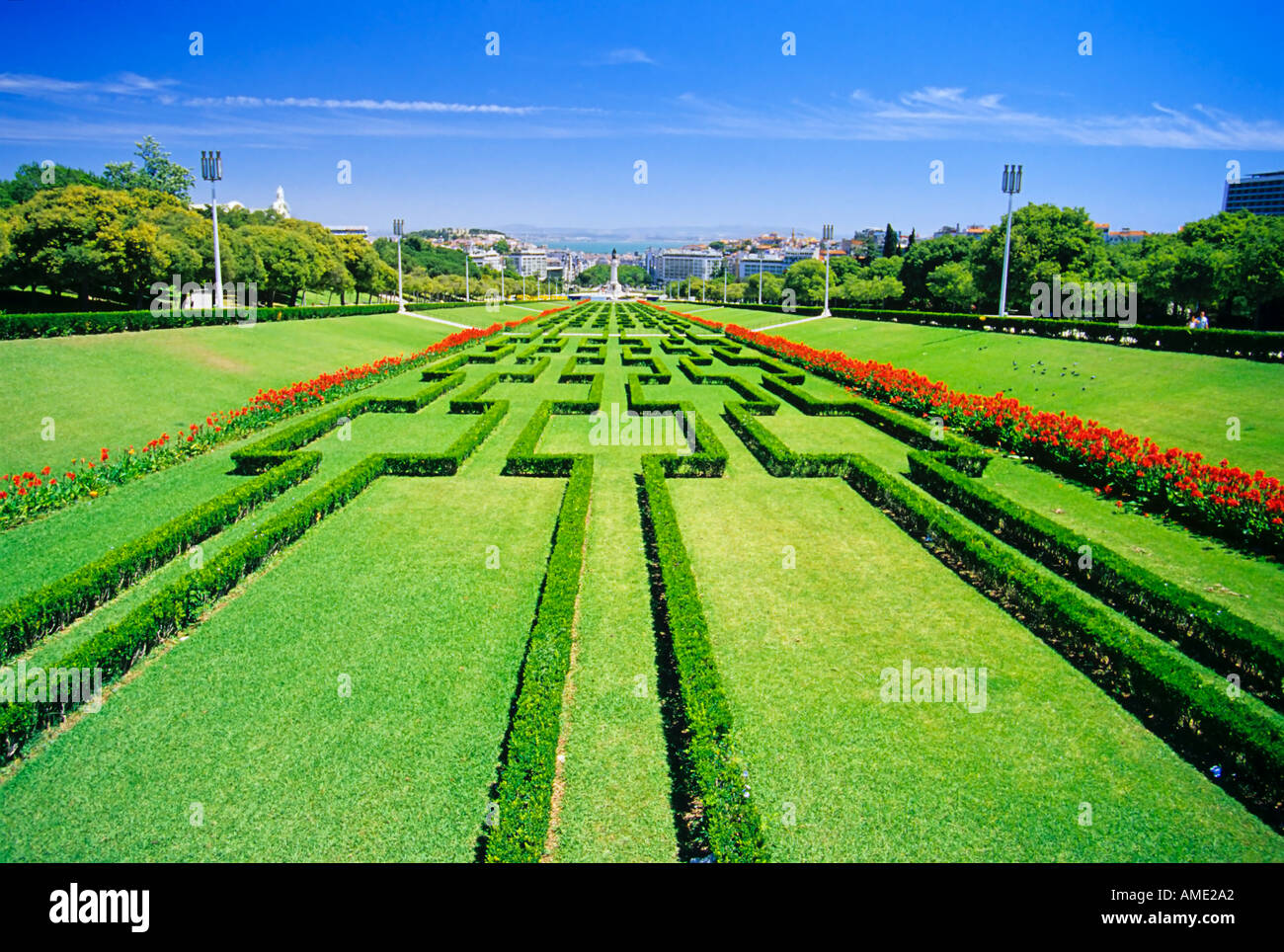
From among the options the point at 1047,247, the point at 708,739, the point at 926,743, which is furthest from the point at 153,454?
the point at 1047,247

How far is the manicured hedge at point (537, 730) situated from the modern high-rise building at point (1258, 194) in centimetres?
21587

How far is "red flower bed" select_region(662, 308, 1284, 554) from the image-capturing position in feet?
33.2

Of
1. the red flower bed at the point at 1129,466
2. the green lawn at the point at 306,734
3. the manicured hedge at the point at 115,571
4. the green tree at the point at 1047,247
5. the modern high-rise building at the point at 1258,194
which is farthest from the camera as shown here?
the modern high-rise building at the point at 1258,194

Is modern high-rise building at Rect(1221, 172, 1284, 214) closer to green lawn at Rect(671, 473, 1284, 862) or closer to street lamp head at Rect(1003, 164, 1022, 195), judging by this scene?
street lamp head at Rect(1003, 164, 1022, 195)

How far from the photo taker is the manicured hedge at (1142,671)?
522cm

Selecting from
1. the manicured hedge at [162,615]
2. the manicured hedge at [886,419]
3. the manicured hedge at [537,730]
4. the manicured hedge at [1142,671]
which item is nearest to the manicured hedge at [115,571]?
the manicured hedge at [162,615]

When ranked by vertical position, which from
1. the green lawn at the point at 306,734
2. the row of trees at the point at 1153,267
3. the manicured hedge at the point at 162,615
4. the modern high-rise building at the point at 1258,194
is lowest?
the green lawn at the point at 306,734

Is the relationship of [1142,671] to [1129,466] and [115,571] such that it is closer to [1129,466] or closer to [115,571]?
[1129,466]

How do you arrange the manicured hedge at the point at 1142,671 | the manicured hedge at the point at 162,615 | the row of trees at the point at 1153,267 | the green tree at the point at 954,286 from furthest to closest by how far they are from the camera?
1. the green tree at the point at 954,286
2. the row of trees at the point at 1153,267
3. the manicured hedge at the point at 162,615
4. the manicured hedge at the point at 1142,671

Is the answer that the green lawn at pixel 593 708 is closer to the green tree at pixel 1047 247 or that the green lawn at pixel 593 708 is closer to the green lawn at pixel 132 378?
the green lawn at pixel 132 378

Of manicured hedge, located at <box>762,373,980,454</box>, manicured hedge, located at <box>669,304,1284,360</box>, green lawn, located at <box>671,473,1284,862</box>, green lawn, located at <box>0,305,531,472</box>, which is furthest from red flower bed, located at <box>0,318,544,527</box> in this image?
manicured hedge, located at <box>669,304,1284,360</box>

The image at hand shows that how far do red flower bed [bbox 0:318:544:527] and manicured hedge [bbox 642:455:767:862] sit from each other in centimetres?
951

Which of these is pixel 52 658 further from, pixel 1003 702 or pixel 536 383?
pixel 536 383
